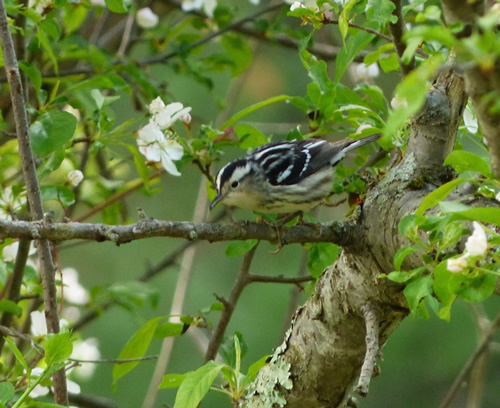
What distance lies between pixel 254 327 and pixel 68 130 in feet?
11.6

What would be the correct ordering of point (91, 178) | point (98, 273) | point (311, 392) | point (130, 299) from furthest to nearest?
point (98, 273)
point (91, 178)
point (130, 299)
point (311, 392)

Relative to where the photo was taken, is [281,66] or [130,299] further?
[281,66]

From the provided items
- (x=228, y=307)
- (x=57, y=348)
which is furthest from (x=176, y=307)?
(x=57, y=348)

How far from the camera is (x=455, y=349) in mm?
5957

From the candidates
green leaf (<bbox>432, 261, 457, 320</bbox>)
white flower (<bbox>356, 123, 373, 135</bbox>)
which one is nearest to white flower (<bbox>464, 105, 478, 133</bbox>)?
white flower (<bbox>356, 123, 373, 135</bbox>)

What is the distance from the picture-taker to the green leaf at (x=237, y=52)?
12.4 ft

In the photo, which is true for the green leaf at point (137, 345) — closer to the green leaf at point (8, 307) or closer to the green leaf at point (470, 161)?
the green leaf at point (8, 307)

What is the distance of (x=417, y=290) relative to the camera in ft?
5.32

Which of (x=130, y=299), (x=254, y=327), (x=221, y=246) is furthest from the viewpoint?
(x=221, y=246)

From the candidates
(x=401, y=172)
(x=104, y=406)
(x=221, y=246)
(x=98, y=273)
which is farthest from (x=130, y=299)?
(x=221, y=246)

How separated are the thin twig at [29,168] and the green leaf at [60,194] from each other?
0.39 metres

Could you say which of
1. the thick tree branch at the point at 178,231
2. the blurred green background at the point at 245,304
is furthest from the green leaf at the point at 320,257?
the blurred green background at the point at 245,304

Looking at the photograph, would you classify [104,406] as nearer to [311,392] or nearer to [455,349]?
[311,392]

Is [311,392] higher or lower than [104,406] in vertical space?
higher
